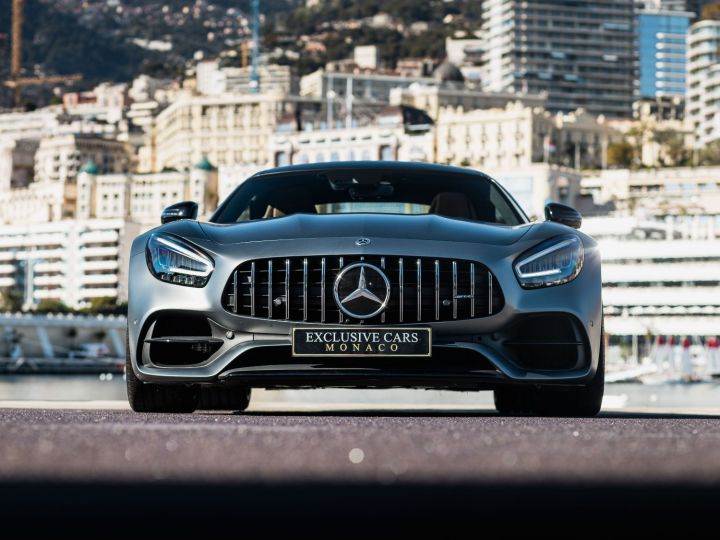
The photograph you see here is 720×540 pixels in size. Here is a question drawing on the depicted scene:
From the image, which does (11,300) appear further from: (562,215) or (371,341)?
(371,341)

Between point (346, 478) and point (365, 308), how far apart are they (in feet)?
10.6

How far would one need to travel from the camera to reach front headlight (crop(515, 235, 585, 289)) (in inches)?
253

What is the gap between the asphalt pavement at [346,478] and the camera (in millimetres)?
2541

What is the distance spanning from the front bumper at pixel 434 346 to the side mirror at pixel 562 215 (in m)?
0.73

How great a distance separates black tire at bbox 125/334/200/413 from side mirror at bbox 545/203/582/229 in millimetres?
1770

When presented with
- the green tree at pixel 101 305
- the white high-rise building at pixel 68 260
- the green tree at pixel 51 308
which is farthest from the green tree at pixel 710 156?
the green tree at pixel 51 308

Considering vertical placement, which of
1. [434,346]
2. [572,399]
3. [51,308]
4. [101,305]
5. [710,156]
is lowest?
[101,305]

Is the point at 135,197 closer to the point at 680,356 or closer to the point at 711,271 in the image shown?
the point at 711,271

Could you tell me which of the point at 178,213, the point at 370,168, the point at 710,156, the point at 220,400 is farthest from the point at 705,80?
the point at 178,213

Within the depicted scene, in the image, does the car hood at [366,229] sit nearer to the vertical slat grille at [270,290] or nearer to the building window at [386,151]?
the vertical slat grille at [270,290]

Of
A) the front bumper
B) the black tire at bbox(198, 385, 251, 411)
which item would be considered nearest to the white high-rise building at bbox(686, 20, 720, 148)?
the black tire at bbox(198, 385, 251, 411)

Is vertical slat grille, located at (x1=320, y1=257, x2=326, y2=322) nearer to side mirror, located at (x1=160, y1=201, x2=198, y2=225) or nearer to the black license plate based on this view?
the black license plate

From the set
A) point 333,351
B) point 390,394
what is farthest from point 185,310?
point 390,394

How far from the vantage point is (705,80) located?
6949 inches
